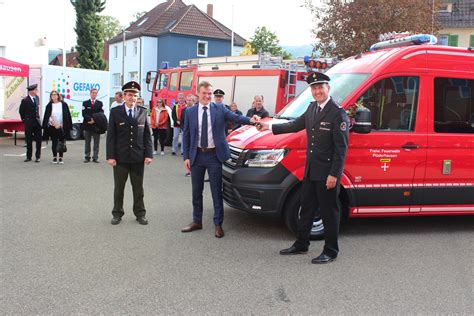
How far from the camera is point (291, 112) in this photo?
6566 mm

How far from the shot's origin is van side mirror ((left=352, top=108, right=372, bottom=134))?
5532mm

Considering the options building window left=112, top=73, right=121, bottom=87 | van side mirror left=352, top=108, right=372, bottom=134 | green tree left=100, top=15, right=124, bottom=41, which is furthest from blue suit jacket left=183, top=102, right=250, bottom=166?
green tree left=100, top=15, right=124, bottom=41

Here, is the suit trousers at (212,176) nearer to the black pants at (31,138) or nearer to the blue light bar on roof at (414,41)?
the blue light bar on roof at (414,41)

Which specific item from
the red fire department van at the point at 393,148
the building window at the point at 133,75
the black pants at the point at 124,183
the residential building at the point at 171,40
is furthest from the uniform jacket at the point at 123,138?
the building window at the point at 133,75

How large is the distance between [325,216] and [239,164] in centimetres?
124

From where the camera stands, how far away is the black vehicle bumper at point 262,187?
5703 millimetres

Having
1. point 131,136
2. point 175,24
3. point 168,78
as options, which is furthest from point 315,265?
point 175,24

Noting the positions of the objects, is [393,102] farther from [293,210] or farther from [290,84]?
[290,84]

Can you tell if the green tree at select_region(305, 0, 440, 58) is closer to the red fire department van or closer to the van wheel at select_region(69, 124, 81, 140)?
the van wheel at select_region(69, 124, 81, 140)

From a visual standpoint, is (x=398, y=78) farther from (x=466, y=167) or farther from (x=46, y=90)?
(x=46, y=90)

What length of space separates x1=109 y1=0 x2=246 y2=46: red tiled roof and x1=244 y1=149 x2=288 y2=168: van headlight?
1666 inches

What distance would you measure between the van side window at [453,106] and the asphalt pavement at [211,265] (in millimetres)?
1389

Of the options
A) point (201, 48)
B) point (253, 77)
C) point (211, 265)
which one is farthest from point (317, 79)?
point (201, 48)

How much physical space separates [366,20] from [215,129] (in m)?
15.3
